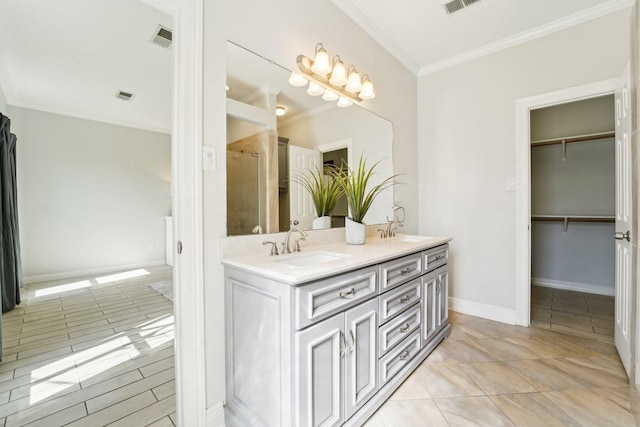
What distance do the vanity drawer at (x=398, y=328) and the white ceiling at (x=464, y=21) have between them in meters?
2.18

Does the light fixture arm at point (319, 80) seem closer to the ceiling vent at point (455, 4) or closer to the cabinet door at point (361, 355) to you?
the ceiling vent at point (455, 4)

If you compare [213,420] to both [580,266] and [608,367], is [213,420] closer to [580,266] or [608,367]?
[608,367]

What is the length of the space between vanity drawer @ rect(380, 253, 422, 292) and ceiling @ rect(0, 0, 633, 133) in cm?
187

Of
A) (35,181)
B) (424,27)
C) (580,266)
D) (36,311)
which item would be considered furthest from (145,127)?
(580,266)

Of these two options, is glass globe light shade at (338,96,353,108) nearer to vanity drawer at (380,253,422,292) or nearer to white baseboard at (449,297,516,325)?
vanity drawer at (380,253,422,292)

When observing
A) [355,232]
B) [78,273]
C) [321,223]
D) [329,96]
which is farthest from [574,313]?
[78,273]

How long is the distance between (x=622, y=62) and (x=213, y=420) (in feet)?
11.6

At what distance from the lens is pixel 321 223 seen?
1953 millimetres

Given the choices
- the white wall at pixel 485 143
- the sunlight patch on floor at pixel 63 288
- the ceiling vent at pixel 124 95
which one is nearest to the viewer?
the white wall at pixel 485 143

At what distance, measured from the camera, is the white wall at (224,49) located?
1.30 meters

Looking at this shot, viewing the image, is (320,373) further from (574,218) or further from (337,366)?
(574,218)

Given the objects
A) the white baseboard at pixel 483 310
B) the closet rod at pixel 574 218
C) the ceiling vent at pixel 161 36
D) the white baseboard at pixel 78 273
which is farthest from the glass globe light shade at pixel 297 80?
the white baseboard at pixel 78 273

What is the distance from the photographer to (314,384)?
1.05 metres

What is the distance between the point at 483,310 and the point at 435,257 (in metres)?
1.18
